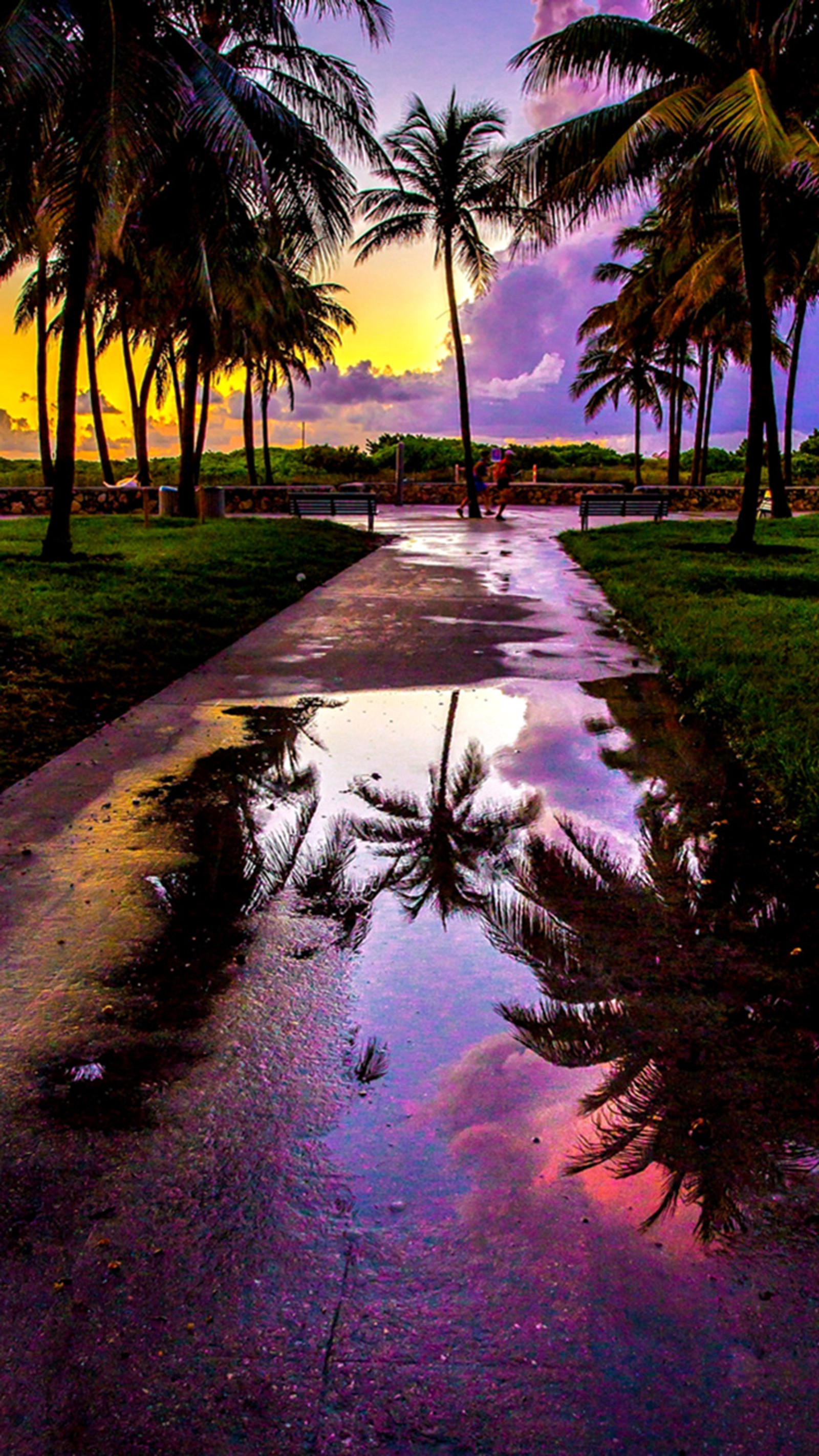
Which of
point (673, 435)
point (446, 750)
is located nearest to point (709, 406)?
point (673, 435)

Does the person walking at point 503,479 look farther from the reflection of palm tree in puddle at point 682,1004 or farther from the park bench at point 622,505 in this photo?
the reflection of palm tree in puddle at point 682,1004

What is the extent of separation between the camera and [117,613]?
978 cm

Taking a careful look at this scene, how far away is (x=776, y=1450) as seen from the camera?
1.73 metres

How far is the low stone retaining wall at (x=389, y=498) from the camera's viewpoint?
29.3 meters

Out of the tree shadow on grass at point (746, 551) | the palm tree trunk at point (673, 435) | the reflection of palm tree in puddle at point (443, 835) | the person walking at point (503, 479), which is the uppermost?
the palm tree trunk at point (673, 435)

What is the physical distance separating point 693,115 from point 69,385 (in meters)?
9.15

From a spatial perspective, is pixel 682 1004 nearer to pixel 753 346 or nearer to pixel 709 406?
pixel 753 346

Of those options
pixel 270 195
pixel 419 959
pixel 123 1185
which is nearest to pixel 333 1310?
pixel 123 1185

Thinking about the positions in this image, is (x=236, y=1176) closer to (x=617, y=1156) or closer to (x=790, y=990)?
(x=617, y=1156)

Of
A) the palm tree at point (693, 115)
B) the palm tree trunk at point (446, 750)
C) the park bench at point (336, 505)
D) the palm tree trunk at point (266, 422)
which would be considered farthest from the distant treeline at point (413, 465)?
the palm tree trunk at point (446, 750)

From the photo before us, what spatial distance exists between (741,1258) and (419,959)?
146 cm

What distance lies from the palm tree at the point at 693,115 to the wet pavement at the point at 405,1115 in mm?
12142

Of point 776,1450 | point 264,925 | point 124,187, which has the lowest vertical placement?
point 776,1450

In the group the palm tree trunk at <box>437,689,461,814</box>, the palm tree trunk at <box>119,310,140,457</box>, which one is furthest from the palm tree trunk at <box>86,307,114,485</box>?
the palm tree trunk at <box>437,689,461,814</box>
